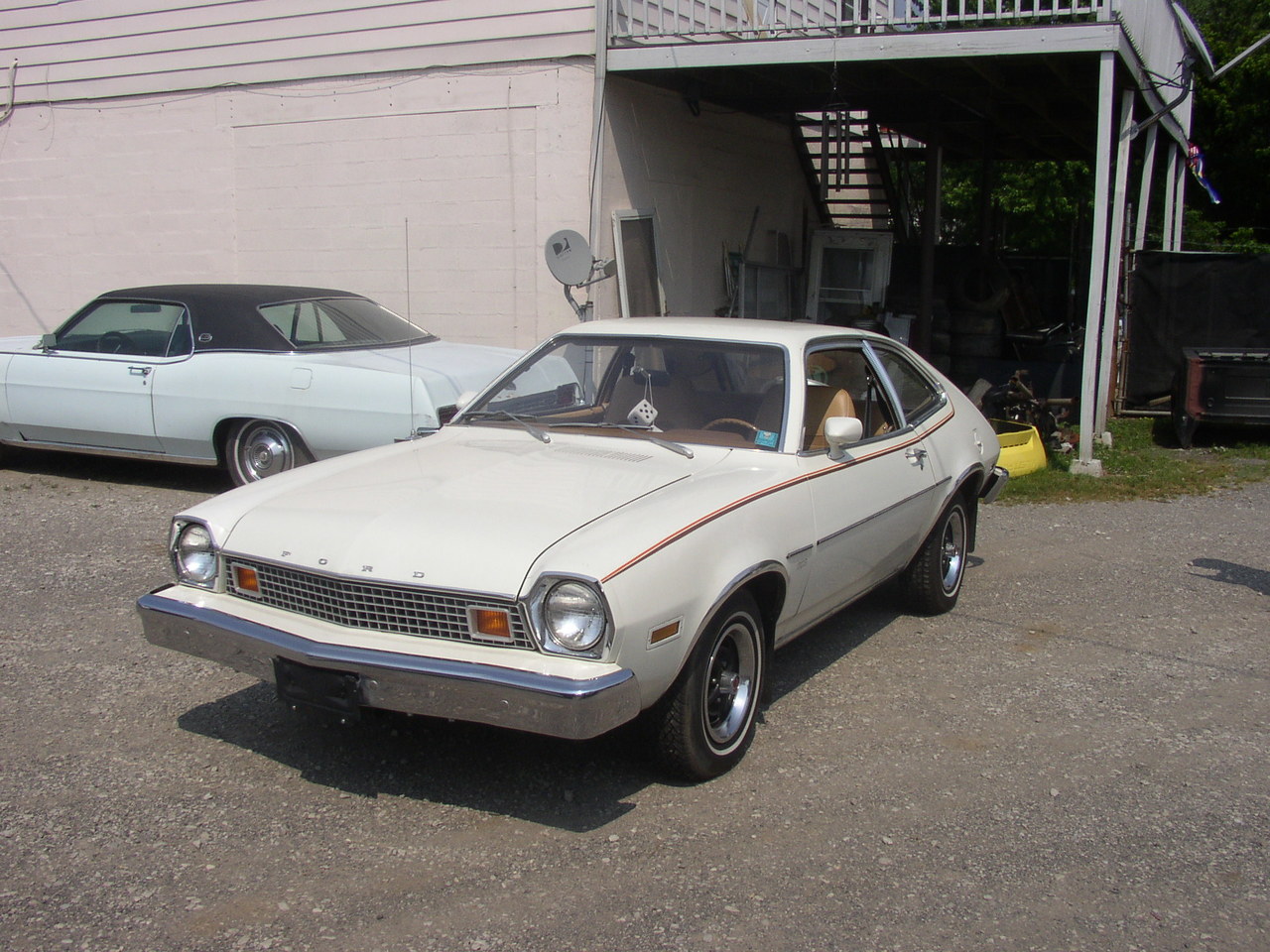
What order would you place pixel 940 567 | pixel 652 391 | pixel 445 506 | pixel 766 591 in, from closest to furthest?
pixel 445 506, pixel 766 591, pixel 652 391, pixel 940 567

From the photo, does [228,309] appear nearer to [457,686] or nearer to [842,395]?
[842,395]

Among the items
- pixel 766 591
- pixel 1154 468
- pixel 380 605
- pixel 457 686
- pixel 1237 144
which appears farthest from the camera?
pixel 1237 144

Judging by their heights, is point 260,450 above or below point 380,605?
below

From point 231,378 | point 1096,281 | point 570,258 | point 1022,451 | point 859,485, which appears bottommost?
point 1022,451

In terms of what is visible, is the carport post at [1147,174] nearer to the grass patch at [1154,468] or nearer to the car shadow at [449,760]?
the grass patch at [1154,468]

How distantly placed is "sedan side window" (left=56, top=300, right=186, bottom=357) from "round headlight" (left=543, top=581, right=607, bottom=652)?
5760 millimetres

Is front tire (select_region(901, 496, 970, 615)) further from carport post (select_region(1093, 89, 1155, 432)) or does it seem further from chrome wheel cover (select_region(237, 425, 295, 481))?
carport post (select_region(1093, 89, 1155, 432))

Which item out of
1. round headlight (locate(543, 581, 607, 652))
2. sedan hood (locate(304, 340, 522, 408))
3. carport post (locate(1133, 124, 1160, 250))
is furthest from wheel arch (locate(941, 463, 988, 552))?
carport post (locate(1133, 124, 1160, 250))

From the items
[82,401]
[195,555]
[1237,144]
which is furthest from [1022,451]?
[1237,144]

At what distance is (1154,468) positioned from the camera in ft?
32.3

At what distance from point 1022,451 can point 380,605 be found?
6.87m

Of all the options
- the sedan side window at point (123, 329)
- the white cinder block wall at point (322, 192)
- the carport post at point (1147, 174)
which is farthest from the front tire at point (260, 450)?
the carport post at point (1147, 174)

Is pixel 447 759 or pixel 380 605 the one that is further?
pixel 447 759

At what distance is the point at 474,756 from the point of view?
4.08 meters
